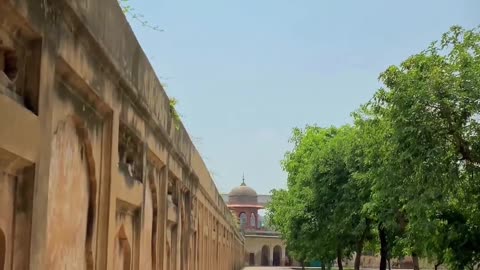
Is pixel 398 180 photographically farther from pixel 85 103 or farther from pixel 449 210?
pixel 85 103

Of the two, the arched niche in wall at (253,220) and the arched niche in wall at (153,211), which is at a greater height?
the arched niche in wall at (253,220)

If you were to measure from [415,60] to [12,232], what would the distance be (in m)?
12.2

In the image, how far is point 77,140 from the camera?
A: 4.23 metres

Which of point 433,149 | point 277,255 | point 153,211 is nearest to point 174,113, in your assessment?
point 153,211

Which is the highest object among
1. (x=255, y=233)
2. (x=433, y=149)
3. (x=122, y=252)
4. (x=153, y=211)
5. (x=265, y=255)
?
(x=255, y=233)

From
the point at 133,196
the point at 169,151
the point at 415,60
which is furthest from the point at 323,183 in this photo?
the point at 133,196

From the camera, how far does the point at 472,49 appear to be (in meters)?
13.4

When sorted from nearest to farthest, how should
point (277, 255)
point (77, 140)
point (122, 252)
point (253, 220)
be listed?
1. point (77, 140)
2. point (122, 252)
3. point (277, 255)
4. point (253, 220)

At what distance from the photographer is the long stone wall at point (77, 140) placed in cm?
303

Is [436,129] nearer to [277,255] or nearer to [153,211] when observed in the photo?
[153,211]

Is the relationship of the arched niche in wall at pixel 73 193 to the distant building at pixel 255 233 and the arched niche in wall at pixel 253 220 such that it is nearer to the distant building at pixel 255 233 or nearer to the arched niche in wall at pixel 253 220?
the distant building at pixel 255 233

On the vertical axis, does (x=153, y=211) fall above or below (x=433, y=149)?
below

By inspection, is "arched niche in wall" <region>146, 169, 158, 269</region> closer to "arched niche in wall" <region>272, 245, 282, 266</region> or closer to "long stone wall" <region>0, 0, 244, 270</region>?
"long stone wall" <region>0, 0, 244, 270</region>

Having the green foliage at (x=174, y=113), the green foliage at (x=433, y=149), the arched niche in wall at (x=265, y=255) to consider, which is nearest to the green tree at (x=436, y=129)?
the green foliage at (x=433, y=149)
